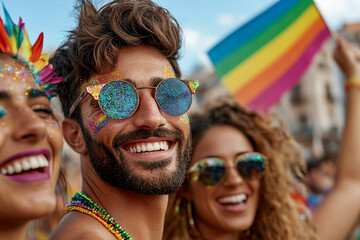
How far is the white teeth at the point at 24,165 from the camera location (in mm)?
1467

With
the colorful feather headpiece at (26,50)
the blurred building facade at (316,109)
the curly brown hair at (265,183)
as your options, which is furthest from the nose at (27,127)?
the blurred building facade at (316,109)

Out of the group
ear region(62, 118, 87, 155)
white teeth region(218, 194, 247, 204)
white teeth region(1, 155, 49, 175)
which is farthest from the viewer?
white teeth region(218, 194, 247, 204)

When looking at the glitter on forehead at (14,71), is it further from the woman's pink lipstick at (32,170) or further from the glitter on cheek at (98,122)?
the glitter on cheek at (98,122)

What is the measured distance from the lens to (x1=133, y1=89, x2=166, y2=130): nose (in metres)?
2.05

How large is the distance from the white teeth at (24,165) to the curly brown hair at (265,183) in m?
2.11

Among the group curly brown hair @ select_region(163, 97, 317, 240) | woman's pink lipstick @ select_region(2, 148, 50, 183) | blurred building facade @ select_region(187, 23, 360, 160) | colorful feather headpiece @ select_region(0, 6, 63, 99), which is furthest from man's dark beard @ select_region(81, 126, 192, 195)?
blurred building facade @ select_region(187, 23, 360, 160)

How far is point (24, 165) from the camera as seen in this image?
149 centimetres

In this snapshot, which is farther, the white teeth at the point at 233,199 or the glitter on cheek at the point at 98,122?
the white teeth at the point at 233,199

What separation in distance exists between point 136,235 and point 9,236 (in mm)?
718

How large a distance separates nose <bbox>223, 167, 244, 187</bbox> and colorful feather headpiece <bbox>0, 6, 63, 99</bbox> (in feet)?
5.54

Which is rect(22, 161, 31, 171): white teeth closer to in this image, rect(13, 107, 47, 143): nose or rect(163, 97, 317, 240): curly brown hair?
rect(13, 107, 47, 143): nose

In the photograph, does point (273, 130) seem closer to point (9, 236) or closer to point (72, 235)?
point (72, 235)

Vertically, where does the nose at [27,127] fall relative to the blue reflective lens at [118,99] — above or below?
above

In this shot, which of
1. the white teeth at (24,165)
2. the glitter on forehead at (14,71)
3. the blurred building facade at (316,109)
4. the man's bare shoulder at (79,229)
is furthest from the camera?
the blurred building facade at (316,109)
